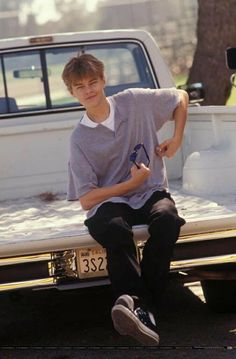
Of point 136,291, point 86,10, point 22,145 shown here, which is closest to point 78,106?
point 22,145

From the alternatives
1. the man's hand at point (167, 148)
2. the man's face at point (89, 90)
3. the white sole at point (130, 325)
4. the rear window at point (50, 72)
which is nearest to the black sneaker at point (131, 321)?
the white sole at point (130, 325)

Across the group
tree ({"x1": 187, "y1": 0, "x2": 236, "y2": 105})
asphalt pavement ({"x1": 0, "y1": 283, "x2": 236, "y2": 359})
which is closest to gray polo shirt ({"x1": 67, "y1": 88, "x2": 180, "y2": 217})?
asphalt pavement ({"x1": 0, "y1": 283, "x2": 236, "y2": 359})

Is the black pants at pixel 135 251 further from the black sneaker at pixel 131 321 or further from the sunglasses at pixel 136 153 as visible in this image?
the sunglasses at pixel 136 153

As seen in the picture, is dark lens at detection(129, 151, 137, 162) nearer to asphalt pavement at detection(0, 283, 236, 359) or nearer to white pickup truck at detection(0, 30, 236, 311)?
white pickup truck at detection(0, 30, 236, 311)

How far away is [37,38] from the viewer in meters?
7.47

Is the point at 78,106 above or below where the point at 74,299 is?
above

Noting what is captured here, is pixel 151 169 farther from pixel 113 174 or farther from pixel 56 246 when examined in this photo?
pixel 56 246

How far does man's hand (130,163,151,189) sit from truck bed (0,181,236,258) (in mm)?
252

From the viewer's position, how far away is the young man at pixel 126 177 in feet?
16.7

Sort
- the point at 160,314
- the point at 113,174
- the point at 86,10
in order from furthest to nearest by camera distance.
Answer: the point at 86,10
the point at 160,314
the point at 113,174

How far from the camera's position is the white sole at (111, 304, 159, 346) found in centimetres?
482

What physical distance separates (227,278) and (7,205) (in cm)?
196

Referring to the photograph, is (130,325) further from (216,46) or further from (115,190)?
(216,46)

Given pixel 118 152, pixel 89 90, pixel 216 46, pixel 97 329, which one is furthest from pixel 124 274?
pixel 216 46
